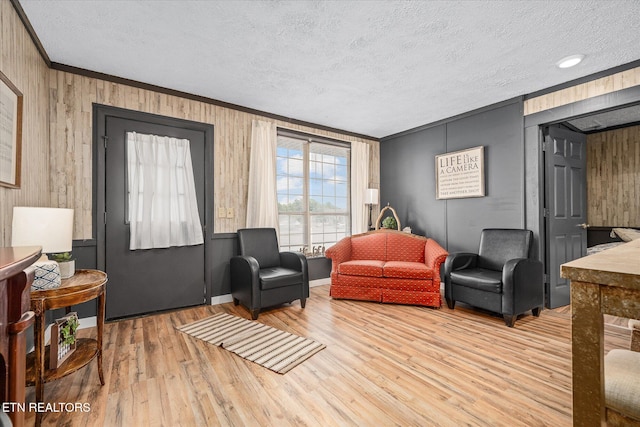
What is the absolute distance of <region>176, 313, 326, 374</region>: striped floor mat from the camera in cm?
230

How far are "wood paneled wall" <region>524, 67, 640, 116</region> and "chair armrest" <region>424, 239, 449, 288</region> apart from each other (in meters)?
1.93

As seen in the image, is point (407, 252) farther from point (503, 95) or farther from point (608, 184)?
point (608, 184)

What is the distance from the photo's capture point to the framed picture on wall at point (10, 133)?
73.0 inches

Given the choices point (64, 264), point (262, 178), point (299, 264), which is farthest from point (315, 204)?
point (64, 264)

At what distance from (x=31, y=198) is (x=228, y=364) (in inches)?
81.8

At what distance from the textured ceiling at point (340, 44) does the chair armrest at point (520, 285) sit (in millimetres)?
1971

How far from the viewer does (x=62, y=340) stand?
1849 millimetres

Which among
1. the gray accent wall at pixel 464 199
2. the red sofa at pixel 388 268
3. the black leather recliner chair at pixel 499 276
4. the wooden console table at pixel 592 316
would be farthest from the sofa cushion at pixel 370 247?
the wooden console table at pixel 592 316

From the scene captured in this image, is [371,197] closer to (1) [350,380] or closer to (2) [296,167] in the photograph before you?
(2) [296,167]

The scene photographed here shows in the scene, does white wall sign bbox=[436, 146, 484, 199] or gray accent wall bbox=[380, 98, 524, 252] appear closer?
gray accent wall bbox=[380, 98, 524, 252]

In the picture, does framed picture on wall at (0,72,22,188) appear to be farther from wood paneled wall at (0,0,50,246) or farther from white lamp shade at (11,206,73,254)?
white lamp shade at (11,206,73,254)

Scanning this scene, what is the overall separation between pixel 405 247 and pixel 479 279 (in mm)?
1174

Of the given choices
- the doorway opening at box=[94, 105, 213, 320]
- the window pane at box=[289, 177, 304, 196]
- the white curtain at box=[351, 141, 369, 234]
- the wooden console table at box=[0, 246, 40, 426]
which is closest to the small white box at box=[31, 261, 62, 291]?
the wooden console table at box=[0, 246, 40, 426]

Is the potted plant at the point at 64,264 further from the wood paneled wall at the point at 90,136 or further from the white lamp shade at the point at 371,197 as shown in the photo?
the white lamp shade at the point at 371,197
